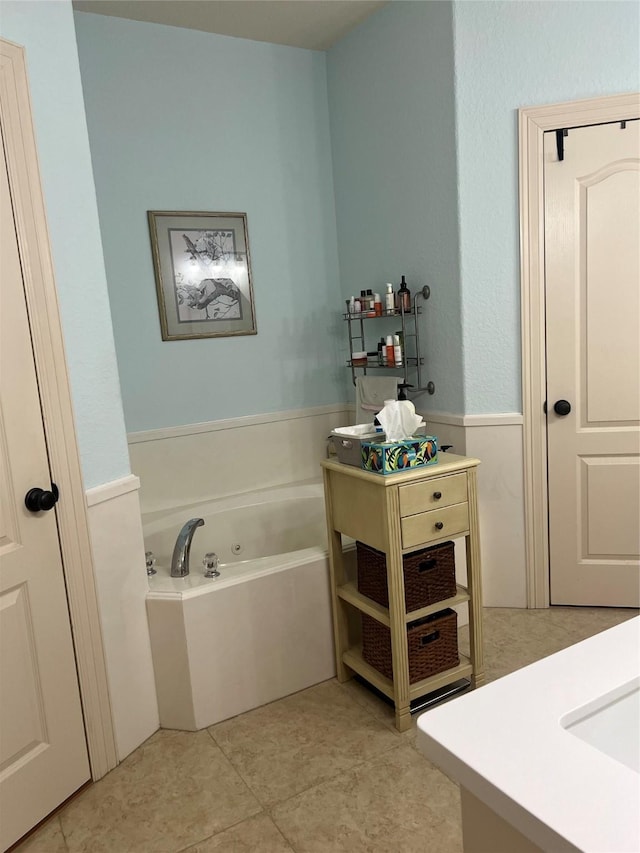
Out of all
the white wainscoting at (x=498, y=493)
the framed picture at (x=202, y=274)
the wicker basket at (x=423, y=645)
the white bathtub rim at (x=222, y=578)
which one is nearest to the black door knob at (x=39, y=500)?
the white bathtub rim at (x=222, y=578)

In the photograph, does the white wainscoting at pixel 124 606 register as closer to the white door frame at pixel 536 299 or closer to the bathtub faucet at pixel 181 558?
the bathtub faucet at pixel 181 558

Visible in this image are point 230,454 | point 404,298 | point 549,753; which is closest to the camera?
point 549,753

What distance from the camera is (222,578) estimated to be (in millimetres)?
2248

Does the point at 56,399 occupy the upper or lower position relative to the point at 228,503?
upper

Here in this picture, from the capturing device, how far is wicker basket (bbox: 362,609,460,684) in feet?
7.13

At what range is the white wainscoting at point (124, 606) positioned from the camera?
1999 millimetres

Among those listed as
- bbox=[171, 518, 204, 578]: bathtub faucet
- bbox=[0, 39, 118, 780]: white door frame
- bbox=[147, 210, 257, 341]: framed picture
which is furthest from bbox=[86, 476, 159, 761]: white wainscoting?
bbox=[147, 210, 257, 341]: framed picture

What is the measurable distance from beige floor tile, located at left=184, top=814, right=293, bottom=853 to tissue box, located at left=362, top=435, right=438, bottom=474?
104 cm

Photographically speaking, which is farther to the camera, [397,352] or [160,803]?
[397,352]

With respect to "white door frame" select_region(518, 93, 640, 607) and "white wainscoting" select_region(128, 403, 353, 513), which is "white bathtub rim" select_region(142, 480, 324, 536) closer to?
"white wainscoting" select_region(128, 403, 353, 513)

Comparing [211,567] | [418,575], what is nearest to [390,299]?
[418,575]

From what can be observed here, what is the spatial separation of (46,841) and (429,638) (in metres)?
1.27

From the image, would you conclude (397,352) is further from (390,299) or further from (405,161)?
(405,161)

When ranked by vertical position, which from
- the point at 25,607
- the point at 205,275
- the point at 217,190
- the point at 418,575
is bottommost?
the point at 418,575
